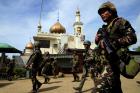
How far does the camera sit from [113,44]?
3.96 metres

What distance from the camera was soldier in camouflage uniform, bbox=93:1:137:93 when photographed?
393 centimetres

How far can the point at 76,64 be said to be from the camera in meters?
16.2

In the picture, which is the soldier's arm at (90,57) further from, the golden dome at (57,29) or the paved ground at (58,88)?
the golden dome at (57,29)

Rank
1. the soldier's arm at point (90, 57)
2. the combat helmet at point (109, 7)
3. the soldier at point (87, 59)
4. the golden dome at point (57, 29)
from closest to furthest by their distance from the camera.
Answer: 1. the combat helmet at point (109, 7)
2. the soldier at point (87, 59)
3. the soldier's arm at point (90, 57)
4. the golden dome at point (57, 29)

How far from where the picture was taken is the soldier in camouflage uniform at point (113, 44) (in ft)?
12.9

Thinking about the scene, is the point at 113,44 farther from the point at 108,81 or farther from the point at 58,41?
the point at 58,41

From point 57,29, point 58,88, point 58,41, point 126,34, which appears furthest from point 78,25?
point 126,34

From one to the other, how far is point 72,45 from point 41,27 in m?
12.5

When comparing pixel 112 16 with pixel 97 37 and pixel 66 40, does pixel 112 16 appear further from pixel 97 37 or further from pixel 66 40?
pixel 66 40

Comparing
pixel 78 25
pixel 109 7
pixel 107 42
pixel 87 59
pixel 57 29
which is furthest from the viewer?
pixel 78 25

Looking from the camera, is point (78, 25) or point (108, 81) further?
point (78, 25)

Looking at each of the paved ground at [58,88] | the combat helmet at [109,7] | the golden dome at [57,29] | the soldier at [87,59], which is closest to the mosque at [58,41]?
the golden dome at [57,29]

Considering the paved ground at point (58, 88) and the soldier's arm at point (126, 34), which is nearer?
the soldier's arm at point (126, 34)

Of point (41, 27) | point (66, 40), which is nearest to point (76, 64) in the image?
point (66, 40)
